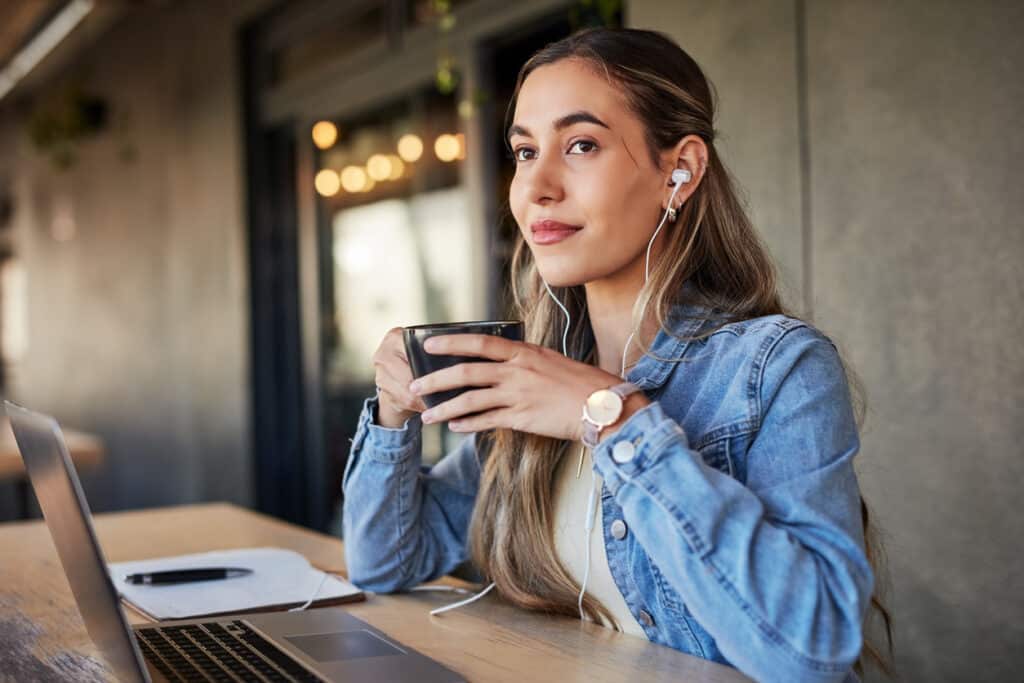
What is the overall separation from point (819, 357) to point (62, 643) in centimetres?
90

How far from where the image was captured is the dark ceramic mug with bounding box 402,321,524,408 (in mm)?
1054

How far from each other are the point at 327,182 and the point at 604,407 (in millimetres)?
3898

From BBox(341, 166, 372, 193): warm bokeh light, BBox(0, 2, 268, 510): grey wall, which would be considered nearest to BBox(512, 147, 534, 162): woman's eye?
BBox(341, 166, 372, 193): warm bokeh light

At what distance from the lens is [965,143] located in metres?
2.06

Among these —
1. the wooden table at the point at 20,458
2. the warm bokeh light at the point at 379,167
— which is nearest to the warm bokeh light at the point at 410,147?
the warm bokeh light at the point at 379,167

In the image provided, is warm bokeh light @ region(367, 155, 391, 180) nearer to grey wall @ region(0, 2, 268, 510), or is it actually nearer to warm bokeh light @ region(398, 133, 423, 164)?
warm bokeh light @ region(398, 133, 423, 164)

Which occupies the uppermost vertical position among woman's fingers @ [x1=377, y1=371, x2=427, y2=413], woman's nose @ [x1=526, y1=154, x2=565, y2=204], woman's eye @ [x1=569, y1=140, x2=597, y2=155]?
woman's eye @ [x1=569, y1=140, x2=597, y2=155]

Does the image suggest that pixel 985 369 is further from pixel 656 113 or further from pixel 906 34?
pixel 656 113

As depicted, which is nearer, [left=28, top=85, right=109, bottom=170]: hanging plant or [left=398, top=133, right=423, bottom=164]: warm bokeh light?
[left=398, top=133, right=423, bottom=164]: warm bokeh light

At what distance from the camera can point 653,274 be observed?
4.42 ft

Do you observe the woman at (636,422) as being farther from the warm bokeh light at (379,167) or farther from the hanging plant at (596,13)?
the warm bokeh light at (379,167)

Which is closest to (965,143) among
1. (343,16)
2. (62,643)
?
(62,643)

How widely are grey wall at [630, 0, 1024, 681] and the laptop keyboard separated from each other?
144cm

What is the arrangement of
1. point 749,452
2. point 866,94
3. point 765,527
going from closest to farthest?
1. point 765,527
2. point 749,452
3. point 866,94
